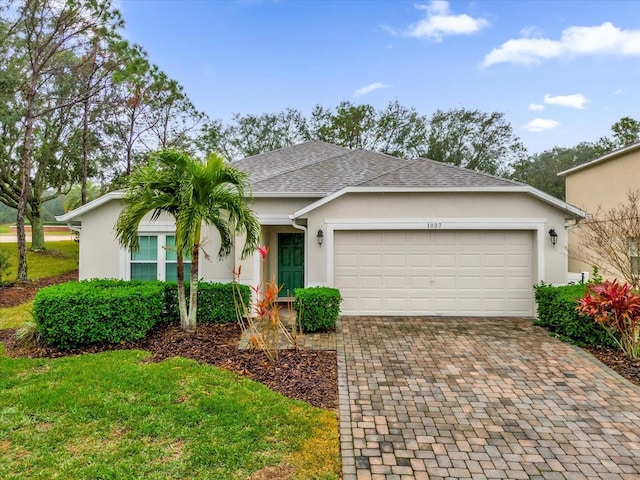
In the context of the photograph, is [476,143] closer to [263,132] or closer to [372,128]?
[372,128]

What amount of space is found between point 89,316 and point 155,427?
11.9ft

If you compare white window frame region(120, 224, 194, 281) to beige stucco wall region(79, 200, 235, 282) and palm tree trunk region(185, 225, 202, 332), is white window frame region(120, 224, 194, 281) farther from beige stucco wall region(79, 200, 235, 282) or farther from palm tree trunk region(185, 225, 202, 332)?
palm tree trunk region(185, 225, 202, 332)

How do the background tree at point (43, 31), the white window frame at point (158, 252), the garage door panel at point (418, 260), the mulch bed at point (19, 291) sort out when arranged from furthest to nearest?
the background tree at point (43, 31) < the mulch bed at point (19, 291) < the white window frame at point (158, 252) < the garage door panel at point (418, 260)

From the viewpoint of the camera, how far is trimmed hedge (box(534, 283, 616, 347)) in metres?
7.06

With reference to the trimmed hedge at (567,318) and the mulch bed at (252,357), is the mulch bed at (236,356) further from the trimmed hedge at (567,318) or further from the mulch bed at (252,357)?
the trimmed hedge at (567,318)

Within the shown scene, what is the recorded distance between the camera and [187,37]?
1625 cm

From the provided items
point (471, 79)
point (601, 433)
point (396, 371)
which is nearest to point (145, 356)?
point (396, 371)

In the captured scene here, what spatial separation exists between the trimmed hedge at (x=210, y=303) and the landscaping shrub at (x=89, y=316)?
1.00m

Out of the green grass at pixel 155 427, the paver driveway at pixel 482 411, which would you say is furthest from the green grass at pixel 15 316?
the paver driveway at pixel 482 411

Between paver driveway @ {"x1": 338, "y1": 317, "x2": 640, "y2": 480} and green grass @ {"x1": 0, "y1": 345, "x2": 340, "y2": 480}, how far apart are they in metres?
0.52

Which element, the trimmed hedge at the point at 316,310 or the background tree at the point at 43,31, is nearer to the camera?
the trimmed hedge at the point at 316,310

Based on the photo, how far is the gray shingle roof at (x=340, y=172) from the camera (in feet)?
31.0

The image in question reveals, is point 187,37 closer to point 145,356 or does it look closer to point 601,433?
point 145,356

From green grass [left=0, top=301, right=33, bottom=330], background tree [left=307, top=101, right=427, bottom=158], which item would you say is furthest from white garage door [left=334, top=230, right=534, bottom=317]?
background tree [left=307, top=101, right=427, bottom=158]
